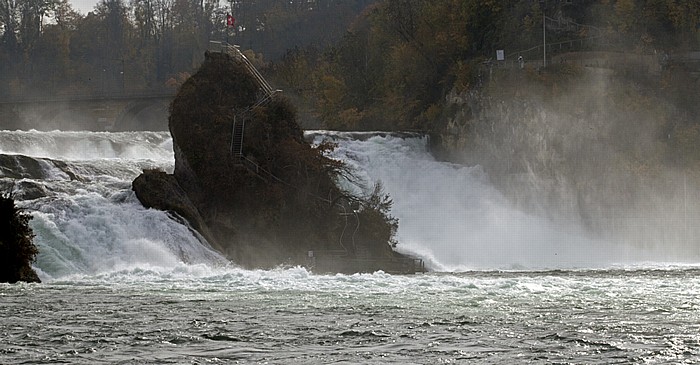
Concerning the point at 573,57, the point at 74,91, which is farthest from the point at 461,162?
the point at 74,91

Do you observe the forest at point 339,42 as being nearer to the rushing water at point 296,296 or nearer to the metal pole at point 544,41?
the metal pole at point 544,41

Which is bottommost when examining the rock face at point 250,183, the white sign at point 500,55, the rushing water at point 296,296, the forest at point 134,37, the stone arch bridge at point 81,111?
the rushing water at point 296,296

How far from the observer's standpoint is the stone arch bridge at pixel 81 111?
96.8 m

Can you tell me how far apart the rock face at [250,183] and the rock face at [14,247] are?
7677mm

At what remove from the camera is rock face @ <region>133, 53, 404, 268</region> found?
152 ft

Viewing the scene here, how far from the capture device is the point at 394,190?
61656mm

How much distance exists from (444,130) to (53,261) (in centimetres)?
3093

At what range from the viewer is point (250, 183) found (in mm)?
47656

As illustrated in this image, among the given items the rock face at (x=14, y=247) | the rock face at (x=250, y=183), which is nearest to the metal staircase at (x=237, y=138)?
the rock face at (x=250, y=183)

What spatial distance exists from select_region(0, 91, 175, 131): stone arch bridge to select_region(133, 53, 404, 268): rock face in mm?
47077

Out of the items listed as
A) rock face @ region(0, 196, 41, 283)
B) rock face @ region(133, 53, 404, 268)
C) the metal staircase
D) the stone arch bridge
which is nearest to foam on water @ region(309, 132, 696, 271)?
rock face @ region(133, 53, 404, 268)

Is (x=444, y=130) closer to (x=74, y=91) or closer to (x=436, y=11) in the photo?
(x=436, y=11)

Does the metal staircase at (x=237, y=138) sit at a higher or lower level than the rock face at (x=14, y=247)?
higher

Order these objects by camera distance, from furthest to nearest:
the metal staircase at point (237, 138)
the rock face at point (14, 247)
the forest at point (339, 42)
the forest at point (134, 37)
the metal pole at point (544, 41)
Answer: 1. the forest at point (134, 37)
2. the forest at point (339, 42)
3. the metal pole at point (544, 41)
4. the metal staircase at point (237, 138)
5. the rock face at point (14, 247)
